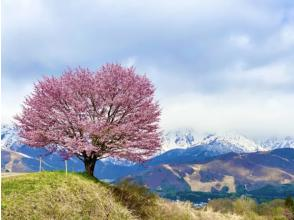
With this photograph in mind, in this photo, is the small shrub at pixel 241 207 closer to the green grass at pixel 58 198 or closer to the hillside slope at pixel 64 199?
the hillside slope at pixel 64 199

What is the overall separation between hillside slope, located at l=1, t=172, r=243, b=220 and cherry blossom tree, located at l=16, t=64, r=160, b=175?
10.5 ft

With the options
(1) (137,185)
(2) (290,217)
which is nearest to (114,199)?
(1) (137,185)

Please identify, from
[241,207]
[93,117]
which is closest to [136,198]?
[93,117]

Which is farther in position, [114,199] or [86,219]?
[114,199]

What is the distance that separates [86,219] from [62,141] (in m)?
10.1

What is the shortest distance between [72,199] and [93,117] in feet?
32.6

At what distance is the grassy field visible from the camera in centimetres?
2712

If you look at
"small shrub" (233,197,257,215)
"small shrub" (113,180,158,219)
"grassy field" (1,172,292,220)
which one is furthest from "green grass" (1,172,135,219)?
"small shrub" (233,197,257,215)

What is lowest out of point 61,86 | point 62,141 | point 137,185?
point 137,185

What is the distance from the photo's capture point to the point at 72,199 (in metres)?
31.2

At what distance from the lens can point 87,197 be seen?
32.9m

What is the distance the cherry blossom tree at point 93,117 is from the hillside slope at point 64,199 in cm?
319

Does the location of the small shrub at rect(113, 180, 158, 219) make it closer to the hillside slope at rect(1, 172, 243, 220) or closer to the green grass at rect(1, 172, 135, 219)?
the hillside slope at rect(1, 172, 243, 220)

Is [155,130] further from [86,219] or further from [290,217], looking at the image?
[290,217]
